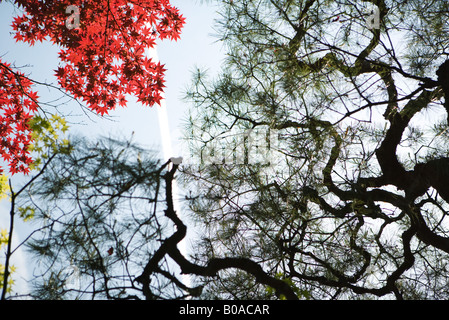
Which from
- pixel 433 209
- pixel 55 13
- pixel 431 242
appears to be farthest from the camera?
pixel 55 13

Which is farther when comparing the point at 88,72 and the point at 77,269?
the point at 88,72

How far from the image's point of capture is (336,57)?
148 cm

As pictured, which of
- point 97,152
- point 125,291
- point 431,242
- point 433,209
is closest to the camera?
point 125,291

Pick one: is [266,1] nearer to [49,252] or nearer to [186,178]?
[186,178]

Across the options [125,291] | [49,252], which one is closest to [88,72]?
[49,252]

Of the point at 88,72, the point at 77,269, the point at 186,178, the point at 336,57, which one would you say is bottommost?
the point at 77,269

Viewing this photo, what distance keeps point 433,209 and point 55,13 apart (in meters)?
1.93

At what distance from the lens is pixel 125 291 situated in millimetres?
864

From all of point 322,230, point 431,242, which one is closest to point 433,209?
point 431,242
